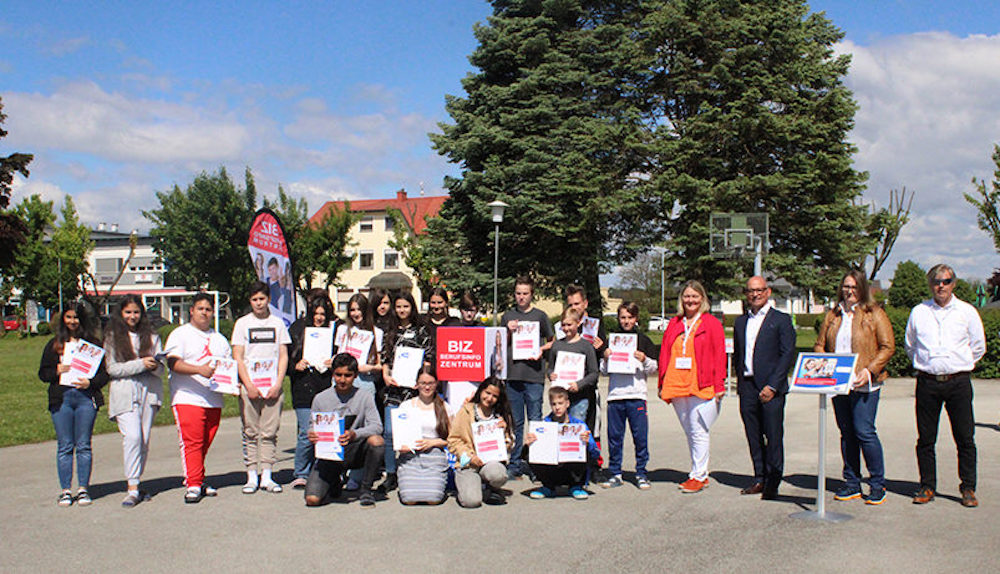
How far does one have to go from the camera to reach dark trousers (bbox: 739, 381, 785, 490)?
743 cm

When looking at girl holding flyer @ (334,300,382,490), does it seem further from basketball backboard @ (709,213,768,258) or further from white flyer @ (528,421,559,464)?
basketball backboard @ (709,213,768,258)

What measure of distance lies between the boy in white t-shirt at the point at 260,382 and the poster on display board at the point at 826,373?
15.5 feet

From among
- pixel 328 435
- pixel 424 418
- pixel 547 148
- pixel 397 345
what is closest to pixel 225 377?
pixel 328 435

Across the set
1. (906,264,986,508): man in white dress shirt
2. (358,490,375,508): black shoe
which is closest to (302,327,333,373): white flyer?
(358,490,375,508): black shoe

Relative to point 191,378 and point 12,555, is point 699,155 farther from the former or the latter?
point 12,555

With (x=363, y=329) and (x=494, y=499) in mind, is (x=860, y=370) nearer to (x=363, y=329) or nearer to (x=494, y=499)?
(x=494, y=499)

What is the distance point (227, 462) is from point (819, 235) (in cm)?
2031

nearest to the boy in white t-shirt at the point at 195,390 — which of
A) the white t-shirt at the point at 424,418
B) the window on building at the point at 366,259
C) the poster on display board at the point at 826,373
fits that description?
the white t-shirt at the point at 424,418

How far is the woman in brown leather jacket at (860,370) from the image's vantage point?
7.17m

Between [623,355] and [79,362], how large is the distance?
4968 mm

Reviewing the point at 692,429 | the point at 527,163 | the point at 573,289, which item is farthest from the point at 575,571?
the point at 527,163

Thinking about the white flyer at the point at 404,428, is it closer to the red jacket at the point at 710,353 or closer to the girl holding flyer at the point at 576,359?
the girl holding flyer at the point at 576,359

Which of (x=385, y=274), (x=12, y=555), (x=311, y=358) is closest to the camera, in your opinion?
(x=12, y=555)

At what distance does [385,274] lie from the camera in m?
69.6
